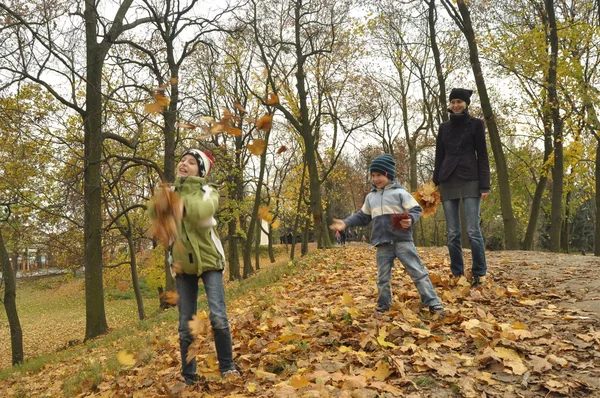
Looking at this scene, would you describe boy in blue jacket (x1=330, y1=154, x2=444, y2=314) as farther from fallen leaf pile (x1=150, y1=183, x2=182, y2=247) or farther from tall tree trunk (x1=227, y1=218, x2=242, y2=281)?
tall tree trunk (x1=227, y1=218, x2=242, y2=281)

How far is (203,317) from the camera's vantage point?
386cm

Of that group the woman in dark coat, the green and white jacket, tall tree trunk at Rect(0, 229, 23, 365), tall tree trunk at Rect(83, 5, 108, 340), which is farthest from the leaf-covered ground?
tall tree trunk at Rect(0, 229, 23, 365)

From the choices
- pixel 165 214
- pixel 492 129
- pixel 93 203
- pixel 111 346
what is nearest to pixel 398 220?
pixel 165 214

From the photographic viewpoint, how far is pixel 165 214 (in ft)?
11.9

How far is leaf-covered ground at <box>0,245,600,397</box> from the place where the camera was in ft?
10.2

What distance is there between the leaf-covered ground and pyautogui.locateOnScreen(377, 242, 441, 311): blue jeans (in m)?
0.17

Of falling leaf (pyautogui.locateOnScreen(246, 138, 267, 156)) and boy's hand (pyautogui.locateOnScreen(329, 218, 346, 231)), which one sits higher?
falling leaf (pyautogui.locateOnScreen(246, 138, 267, 156))

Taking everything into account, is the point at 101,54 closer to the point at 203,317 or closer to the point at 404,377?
the point at 203,317

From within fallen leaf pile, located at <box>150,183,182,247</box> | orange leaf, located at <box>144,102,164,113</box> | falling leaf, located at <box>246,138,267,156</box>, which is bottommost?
fallen leaf pile, located at <box>150,183,182,247</box>

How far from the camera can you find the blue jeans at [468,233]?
5609 millimetres

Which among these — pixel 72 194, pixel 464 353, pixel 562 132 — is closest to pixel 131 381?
pixel 464 353

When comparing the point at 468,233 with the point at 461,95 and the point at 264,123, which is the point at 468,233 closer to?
the point at 461,95

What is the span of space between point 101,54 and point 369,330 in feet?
38.9

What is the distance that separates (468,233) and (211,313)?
348 centimetres
